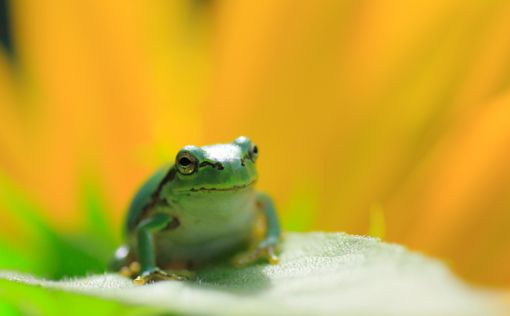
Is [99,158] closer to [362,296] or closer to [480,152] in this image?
[480,152]

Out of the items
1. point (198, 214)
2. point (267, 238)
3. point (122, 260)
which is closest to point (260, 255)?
point (267, 238)

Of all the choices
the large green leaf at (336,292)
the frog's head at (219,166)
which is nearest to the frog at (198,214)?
the frog's head at (219,166)

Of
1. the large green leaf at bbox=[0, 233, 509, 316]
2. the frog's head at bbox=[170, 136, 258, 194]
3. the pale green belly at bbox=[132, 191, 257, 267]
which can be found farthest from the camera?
the pale green belly at bbox=[132, 191, 257, 267]

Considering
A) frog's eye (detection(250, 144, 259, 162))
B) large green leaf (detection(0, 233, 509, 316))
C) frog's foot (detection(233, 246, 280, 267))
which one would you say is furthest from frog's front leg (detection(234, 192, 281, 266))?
large green leaf (detection(0, 233, 509, 316))

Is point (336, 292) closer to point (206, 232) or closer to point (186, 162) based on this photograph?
point (186, 162)

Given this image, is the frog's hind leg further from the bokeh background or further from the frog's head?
the frog's head

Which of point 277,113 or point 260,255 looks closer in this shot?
point 260,255

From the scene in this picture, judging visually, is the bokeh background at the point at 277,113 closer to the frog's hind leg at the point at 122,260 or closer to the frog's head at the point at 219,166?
the frog's hind leg at the point at 122,260
